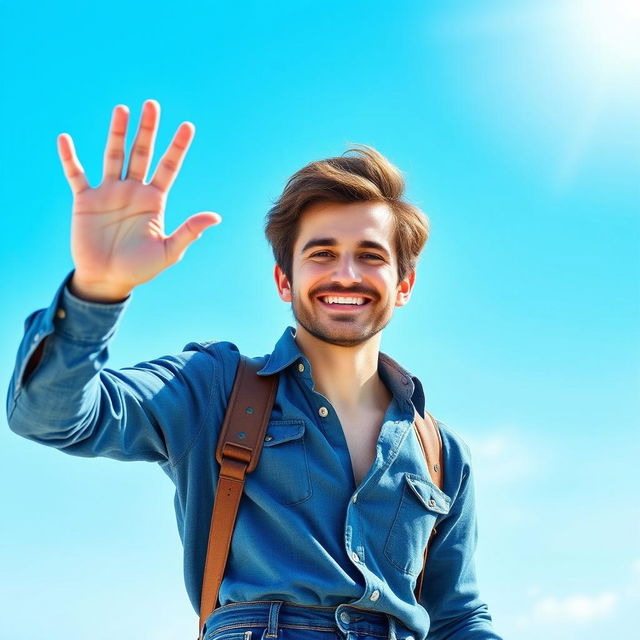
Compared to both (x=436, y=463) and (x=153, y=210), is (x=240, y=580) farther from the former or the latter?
(x=153, y=210)

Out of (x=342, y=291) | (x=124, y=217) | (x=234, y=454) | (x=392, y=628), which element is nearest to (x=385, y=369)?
(x=342, y=291)

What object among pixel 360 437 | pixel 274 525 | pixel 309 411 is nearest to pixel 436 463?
pixel 360 437

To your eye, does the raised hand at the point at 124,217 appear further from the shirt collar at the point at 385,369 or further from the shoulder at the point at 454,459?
the shoulder at the point at 454,459

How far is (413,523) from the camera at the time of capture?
4.87 meters

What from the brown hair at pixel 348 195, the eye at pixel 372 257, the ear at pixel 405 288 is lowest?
the eye at pixel 372 257

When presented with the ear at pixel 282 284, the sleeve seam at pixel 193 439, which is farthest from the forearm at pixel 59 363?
the ear at pixel 282 284

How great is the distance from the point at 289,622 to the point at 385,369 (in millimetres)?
1918

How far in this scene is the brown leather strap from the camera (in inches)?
208

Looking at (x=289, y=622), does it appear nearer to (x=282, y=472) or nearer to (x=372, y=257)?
(x=282, y=472)

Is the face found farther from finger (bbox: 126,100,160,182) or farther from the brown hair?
finger (bbox: 126,100,160,182)

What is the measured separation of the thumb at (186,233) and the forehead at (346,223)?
171 cm

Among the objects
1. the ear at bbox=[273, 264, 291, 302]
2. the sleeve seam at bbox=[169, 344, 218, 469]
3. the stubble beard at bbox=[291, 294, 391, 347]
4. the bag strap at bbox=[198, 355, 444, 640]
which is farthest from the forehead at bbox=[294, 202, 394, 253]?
the sleeve seam at bbox=[169, 344, 218, 469]

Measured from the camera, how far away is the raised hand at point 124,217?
11.6 ft

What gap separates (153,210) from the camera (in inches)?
146
